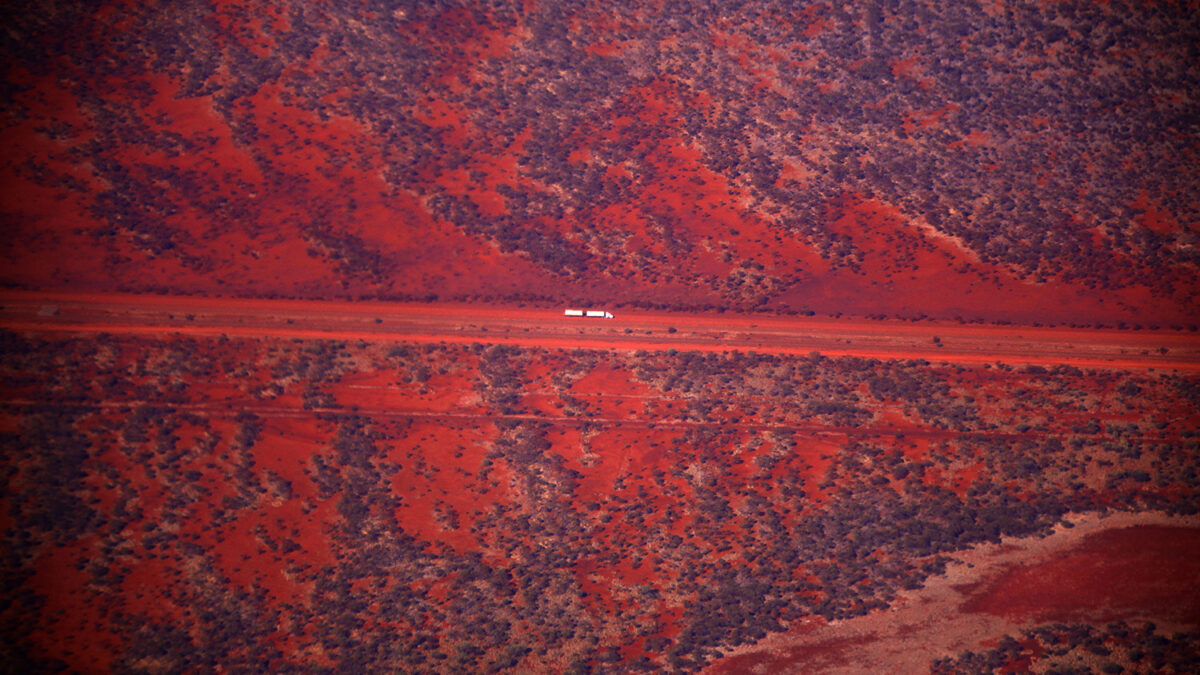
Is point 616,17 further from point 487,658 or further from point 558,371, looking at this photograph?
point 487,658

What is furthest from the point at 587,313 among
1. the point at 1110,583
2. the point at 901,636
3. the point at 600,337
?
the point at 1110,583

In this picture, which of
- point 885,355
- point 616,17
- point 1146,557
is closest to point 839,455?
point 885,355

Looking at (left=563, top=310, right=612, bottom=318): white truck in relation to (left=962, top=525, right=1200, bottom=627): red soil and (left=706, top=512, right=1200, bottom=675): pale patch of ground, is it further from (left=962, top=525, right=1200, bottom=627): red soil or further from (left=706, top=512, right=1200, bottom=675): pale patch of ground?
(left=962, top=525, right=1200, bottom=627): red soil

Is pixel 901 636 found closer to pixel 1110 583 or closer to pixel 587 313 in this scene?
pixel 1110 583

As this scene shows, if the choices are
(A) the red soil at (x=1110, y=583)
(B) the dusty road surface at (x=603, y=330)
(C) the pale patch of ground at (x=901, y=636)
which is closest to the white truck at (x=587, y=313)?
(B) the dusty road surface at (x=603, y=330)

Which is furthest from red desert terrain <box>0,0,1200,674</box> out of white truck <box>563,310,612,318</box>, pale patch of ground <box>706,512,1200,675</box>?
white truck <box>563,310,612,318</box>
